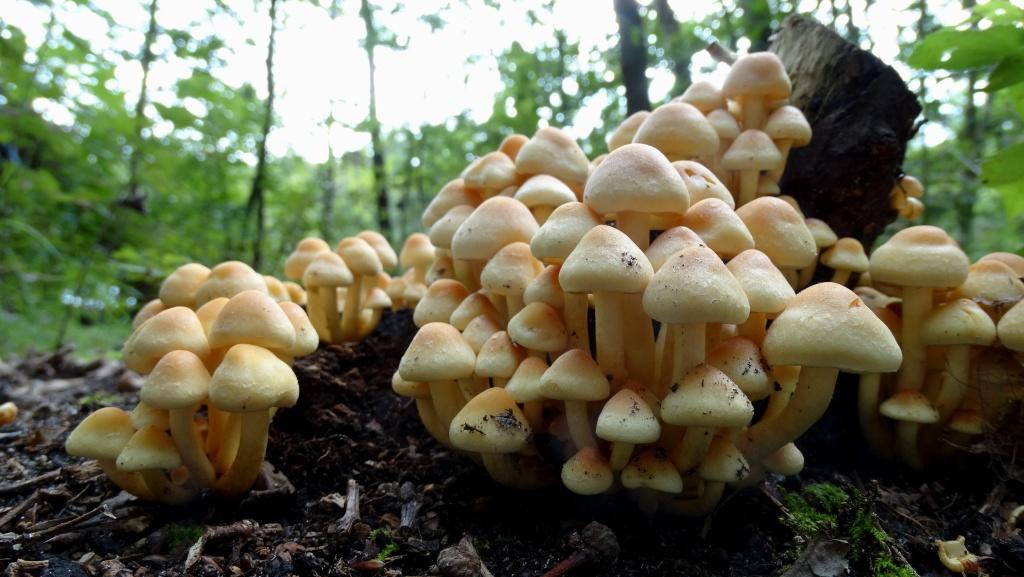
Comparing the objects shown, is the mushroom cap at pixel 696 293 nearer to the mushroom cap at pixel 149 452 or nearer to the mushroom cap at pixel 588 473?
the mushroom cap at pixel 588 473

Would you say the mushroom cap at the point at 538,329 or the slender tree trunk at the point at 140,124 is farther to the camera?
the slender tree trunk at the point at 140,124

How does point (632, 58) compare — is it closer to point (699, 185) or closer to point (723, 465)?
point (699, 185)

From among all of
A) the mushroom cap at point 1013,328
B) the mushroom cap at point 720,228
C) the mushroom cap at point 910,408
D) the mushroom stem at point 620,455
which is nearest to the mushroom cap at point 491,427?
the mushroom stem at point 620,455

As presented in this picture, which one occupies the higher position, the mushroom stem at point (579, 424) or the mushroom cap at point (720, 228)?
the mushroom cap at point (720, 228)

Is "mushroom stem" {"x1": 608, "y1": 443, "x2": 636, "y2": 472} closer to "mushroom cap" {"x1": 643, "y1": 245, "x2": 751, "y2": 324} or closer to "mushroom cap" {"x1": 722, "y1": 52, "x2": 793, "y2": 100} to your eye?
"mushroom cap" {"x1": 643, "y1": 245, "x2": 751, "y2": 324}

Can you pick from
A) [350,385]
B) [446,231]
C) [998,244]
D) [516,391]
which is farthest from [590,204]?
[998,244]

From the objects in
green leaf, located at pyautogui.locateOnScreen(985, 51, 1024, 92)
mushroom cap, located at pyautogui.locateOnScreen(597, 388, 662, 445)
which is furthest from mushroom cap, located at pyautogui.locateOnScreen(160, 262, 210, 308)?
green leaf, located at pyautogui.locateOnScreen(985, 51, 1024, 92)
